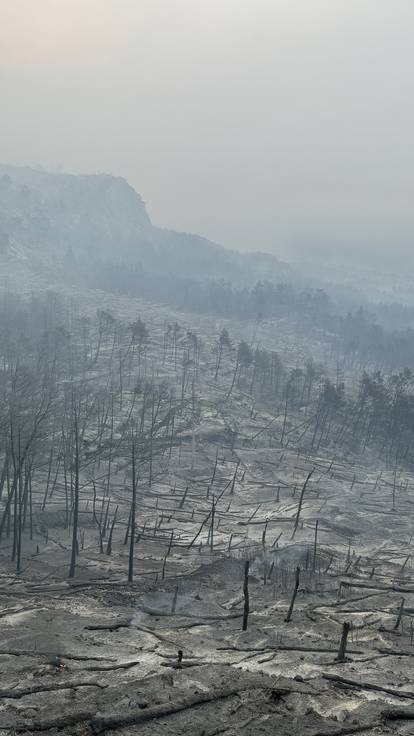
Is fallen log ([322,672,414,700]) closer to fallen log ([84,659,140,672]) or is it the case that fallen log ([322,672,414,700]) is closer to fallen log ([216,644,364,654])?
fallen log ([216,644,364,654])

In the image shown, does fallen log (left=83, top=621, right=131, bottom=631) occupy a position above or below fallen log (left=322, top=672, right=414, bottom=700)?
below

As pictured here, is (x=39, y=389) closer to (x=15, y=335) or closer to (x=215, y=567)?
(x=15, y=335)

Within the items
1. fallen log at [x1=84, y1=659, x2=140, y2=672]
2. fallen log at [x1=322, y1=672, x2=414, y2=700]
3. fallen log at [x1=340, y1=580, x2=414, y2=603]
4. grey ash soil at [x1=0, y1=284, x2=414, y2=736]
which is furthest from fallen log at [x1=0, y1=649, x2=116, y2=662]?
fallen log at [x1=340, y1=580, x2=414, y2=603]

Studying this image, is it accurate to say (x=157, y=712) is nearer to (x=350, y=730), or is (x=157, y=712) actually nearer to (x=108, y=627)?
(x=350, y=730)

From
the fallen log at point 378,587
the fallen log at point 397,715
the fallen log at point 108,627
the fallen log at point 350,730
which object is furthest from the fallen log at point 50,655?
the fallen log at point 378,587

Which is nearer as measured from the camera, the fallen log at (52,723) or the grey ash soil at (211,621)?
the fallen log at (52,723)

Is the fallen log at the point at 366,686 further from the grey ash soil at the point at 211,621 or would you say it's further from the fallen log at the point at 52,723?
the fallen log at the point at 52,723

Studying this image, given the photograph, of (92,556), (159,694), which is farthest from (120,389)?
(159,694)

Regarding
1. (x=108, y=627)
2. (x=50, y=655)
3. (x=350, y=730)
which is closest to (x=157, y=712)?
(x=350, y=730)

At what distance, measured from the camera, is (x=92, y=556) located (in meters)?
46.5

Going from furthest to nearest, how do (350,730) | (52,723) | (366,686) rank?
(366,686) → (350,730) → (52,723)

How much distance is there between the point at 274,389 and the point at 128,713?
357 ft

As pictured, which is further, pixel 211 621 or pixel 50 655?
pixel 211 621

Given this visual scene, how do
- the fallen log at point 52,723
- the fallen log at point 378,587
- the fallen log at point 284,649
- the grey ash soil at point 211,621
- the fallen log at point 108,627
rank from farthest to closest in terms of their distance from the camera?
1. the fallen log at point 378,587
2. the fallen log at point 108,627
3. the fallen log at point 284,649
4. the grey ash soil at point 211,621
5. the fallen log at point 52,723
